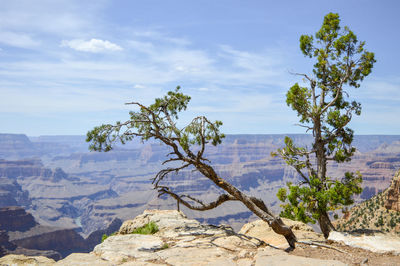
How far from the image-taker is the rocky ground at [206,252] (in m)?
8.24

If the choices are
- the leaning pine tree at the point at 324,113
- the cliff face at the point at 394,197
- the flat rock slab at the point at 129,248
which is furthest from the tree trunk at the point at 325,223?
the cliff face at the point at 394,197

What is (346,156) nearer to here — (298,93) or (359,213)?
(298,93)

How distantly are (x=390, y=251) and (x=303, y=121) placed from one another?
27.8 ft

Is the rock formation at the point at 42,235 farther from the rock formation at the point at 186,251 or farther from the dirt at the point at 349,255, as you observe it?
the dirt at the point at 349,255

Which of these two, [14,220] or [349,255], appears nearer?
[349,255]

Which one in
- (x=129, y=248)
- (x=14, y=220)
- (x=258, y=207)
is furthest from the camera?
(x=14, y=220)

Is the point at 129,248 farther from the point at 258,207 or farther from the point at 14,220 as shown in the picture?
the point at 14,220

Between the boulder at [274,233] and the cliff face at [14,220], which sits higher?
the boulder at [274,233]

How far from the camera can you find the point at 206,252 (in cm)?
891

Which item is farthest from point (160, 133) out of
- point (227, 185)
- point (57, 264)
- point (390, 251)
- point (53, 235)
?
point (53, 235)

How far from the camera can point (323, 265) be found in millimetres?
7688

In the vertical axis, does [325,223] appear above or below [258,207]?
below

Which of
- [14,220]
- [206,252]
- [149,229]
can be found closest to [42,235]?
[14,220]

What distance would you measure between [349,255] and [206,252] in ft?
15.3
